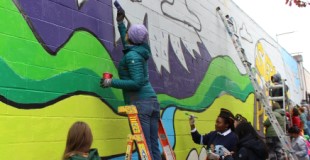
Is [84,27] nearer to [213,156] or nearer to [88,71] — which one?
[88,71]

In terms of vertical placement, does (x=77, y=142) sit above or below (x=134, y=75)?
below

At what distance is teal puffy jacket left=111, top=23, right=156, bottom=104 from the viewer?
13.6 ft

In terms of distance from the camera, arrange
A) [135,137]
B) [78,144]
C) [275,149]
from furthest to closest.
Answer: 1. [275,149]
2. [135,137]
3. [78,144]

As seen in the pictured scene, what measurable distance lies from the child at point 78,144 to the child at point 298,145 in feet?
17.7

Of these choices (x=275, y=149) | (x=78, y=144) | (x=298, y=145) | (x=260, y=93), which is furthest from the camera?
(x=275, y=149)

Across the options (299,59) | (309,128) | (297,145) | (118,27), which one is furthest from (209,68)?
(299,59)

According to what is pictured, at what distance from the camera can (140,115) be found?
4.30 m

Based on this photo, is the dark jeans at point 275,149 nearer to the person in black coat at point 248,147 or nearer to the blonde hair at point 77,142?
the person in black coat at point 248,147

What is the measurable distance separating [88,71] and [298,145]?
16.3ft

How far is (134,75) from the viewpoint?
4.19 metres

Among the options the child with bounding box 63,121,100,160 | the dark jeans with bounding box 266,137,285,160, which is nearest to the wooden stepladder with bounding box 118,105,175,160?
the child with bounding box 63,121,100,160

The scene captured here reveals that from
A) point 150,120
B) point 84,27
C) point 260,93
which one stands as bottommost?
point 150,120

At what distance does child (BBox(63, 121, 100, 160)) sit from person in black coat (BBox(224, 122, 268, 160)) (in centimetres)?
245

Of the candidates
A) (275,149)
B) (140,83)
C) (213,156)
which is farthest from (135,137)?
(275,149)
